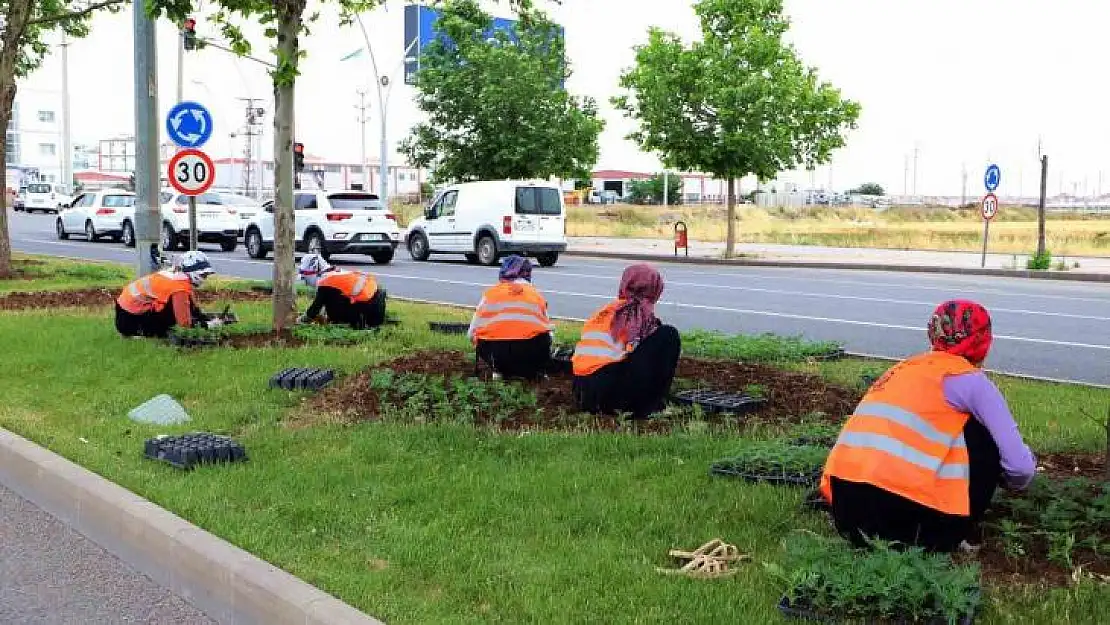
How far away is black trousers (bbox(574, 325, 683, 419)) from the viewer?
22.6 feet

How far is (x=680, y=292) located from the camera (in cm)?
1875

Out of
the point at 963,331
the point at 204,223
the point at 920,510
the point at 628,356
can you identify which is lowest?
the point at 920,510

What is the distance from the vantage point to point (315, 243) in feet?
82.8

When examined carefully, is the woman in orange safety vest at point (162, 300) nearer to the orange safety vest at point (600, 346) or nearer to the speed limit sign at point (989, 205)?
the orange safety vest at point (600, 346)

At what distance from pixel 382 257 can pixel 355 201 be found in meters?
1.41

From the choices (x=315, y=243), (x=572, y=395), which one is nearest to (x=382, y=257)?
(x=315, y=243)

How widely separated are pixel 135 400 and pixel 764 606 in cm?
548

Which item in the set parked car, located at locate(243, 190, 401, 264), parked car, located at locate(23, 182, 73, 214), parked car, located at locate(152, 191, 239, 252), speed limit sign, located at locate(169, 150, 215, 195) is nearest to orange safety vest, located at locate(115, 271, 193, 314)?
speed limit sign, located at locate(169, 150, 215, 195)

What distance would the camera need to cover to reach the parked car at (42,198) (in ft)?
204

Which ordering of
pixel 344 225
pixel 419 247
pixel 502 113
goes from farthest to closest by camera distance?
pixel 502 113 → pixel 419 247 → pixel 344 225

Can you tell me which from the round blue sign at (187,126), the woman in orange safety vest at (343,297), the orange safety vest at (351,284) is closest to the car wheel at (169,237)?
the round blue sign at (187,126)

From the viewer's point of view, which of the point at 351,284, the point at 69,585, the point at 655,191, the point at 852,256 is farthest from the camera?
the point at 655,191

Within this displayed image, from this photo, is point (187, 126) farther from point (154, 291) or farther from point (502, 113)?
point (502, 113)

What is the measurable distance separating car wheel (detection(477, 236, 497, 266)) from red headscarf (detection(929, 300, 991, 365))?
73.8 ft
